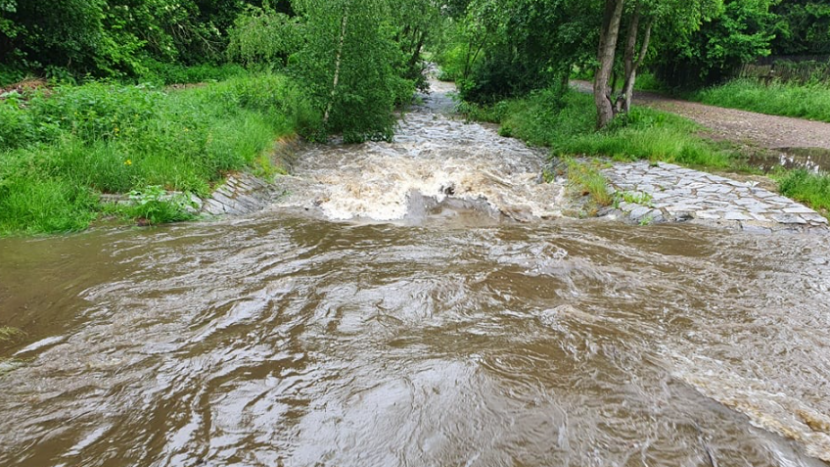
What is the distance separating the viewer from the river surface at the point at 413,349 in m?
2.64

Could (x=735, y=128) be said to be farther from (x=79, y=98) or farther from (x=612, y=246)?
(x=79, y=98)

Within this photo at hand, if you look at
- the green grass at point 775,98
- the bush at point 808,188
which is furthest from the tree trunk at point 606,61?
the green grass at point 775,98

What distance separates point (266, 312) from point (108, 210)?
401 cm

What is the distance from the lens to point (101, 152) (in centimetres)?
695

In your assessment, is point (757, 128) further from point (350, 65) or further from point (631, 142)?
point (350, 65)

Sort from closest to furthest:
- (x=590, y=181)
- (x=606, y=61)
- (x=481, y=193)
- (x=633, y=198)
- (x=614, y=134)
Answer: (x=633, y=198), (x=590, y=181), (x=481, y=193), (x=614, y=134), (x=606, y=61)

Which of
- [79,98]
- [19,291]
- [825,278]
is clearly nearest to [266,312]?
[19,291]

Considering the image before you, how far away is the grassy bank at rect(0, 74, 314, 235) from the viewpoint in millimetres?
6051

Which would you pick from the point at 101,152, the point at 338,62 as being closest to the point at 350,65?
the point at 338,62

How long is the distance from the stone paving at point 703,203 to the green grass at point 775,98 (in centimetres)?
1079

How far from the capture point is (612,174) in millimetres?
9148

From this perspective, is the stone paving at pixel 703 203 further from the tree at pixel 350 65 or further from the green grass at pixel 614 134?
the tree at pixel 350 65

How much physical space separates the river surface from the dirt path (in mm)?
7207

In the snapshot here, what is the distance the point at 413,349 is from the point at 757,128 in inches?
600
